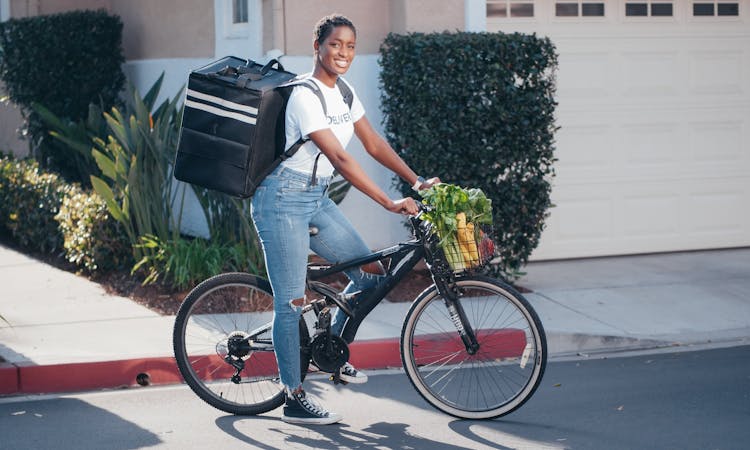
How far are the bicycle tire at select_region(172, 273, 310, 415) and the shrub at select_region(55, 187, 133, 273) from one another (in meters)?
3.43

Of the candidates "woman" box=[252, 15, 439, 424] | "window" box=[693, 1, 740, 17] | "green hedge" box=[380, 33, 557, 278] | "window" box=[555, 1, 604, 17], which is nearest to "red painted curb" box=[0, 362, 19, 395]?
"woman" box=[252, 15, 439, 424]

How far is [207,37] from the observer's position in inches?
434

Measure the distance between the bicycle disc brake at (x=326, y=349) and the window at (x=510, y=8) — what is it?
16.7ft

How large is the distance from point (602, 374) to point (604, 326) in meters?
1.10

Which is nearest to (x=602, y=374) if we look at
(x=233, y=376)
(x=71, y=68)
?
(x=233, y=376)

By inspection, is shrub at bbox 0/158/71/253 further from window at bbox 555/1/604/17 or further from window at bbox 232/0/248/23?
window at bbox 555/1/604/17

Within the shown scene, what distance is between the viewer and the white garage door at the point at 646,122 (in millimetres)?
10500

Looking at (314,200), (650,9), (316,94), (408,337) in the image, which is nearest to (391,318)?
(408,337)

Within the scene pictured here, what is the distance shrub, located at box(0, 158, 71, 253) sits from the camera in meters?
10.6

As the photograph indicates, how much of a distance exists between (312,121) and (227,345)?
4.76 ft

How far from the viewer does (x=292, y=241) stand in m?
5.66

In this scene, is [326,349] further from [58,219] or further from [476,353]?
[58,219]

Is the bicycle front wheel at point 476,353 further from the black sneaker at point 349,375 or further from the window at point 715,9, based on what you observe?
the window at point 715,9

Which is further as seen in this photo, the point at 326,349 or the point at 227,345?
the point at 227,345
